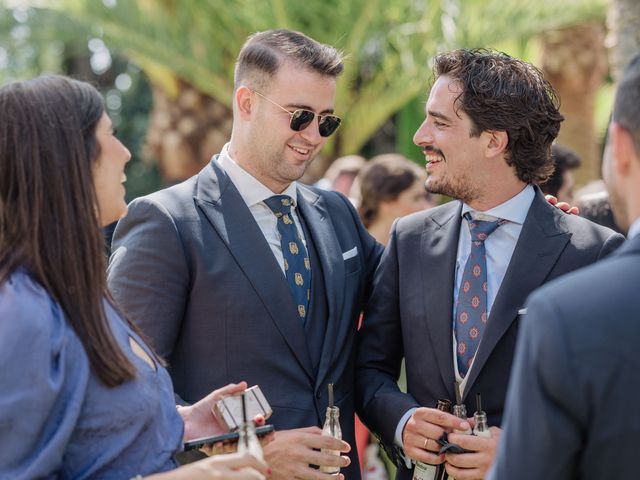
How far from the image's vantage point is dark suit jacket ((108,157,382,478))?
3625mm

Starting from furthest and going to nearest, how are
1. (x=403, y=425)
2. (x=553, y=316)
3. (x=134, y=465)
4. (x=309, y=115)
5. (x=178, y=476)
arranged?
(x=309, y=115), (x=403, y=425), (x=134, y=465), (x=178, y=476), (x=553, y=316)

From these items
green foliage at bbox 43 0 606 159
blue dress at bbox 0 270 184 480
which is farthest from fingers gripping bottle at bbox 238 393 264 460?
green foliage at bbox 43 0 606 159

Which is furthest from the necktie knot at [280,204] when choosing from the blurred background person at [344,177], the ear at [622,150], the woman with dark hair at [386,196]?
the blurred background person at [344,177]

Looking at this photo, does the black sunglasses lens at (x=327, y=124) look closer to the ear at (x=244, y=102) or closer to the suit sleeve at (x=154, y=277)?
the ear at (x=244, y=102)

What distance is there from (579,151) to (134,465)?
9218 mm

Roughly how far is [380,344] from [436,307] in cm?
37

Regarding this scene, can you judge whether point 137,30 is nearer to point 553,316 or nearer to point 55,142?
point 55,142

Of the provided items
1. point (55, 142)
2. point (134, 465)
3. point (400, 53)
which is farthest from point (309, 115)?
point (400, 53)

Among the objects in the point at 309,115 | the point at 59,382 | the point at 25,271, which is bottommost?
the point at 59,382

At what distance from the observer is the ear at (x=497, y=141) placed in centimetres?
404

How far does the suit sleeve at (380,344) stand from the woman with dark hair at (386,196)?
2.42 m

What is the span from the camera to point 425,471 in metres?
3.56

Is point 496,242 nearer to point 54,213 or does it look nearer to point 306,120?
point 306,120

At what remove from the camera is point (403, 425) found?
3674mm
